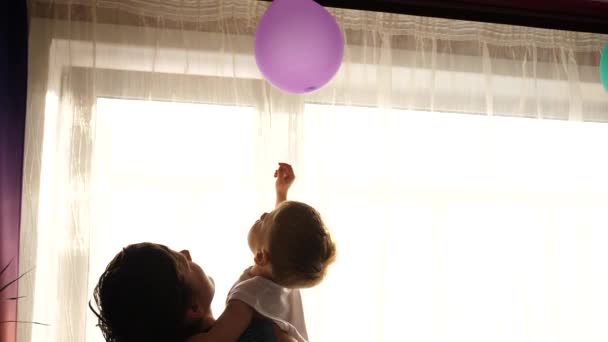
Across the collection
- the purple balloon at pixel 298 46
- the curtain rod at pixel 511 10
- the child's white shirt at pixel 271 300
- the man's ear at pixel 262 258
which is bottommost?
the child's white shirt at pixel 271 300

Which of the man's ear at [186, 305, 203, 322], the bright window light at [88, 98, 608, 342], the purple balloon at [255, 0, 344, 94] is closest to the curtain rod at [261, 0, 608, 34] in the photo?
the bright window light at [88, 98, 608, 342]

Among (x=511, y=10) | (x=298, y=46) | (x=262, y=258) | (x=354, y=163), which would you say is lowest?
(x=262, y=258)

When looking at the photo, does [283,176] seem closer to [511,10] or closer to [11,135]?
[11,135]

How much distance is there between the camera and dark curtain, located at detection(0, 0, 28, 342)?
2.15 metres

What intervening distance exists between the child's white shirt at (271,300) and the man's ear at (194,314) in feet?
0.73

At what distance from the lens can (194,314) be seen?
141 cm

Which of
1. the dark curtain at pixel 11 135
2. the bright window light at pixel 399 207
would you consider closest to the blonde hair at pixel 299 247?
the bright window light at pixel 399 207

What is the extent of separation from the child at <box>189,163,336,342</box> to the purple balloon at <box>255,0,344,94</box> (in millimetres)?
421

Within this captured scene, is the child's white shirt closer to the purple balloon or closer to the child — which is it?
the child

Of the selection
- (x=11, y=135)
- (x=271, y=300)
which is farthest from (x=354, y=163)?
(x=11, y=135)

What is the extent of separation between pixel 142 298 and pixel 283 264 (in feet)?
1.47

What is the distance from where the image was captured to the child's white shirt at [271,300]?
1649 mm

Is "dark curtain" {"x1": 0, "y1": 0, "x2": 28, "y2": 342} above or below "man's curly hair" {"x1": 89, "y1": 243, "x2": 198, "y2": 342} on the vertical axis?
above

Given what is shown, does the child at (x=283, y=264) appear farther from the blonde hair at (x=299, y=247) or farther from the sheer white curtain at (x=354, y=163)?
the sheer white curtain at (x=354, y=163)
